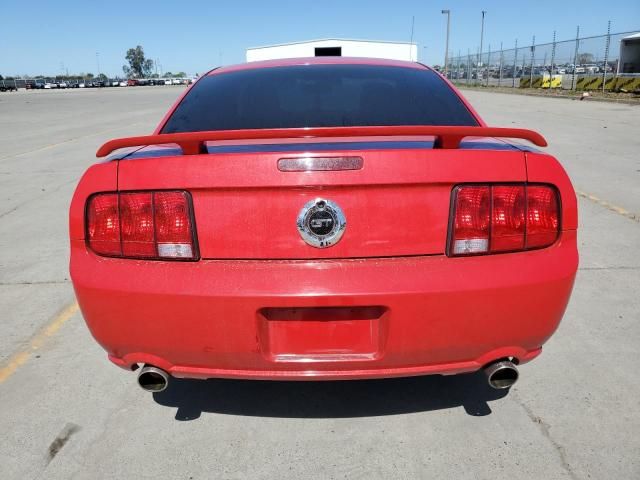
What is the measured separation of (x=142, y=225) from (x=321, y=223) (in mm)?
649

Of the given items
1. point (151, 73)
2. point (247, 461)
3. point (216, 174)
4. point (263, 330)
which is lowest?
point (247, 461)

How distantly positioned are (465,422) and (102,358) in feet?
6.49

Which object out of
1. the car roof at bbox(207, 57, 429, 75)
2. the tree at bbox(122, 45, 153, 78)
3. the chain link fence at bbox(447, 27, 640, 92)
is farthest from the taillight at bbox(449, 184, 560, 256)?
the tree at bbox(122, 45, 153, 78)

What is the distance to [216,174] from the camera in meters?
1.71

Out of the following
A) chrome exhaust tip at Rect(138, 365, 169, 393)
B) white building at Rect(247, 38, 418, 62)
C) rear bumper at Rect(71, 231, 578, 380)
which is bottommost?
chrome exhaust tip at Rect(138, 365, 169, 393)

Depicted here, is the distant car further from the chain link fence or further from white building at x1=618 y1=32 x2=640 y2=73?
white building at x1=618 y1=32 x2=640 y2=73

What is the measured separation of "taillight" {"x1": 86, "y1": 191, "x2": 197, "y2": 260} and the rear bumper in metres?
0.05

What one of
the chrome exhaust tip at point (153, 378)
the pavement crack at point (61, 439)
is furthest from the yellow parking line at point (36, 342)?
the chrome exhaust tip at point (153, 378)

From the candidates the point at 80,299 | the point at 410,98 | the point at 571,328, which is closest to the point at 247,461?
the point at 80,299

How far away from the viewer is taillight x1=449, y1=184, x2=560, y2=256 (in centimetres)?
176

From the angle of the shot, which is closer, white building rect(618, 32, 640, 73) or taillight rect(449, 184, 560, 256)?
taillight rect(449, 184, 560, 256)

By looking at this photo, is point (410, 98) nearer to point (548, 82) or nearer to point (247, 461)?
point (247, 461)

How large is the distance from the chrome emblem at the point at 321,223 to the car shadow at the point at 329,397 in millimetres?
980

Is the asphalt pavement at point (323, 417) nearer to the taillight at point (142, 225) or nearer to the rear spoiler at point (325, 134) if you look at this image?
the taillight at point (142, 225)
